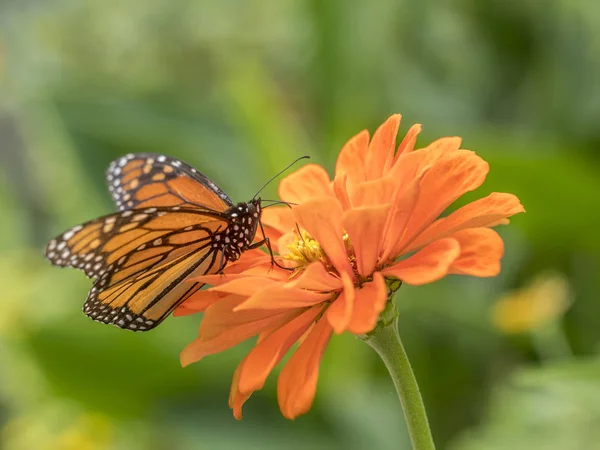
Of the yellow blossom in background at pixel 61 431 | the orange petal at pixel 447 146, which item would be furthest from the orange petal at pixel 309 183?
the yellow blossom in background at pixel 61 431

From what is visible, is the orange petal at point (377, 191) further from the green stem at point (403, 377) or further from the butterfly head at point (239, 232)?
the butterfly head at point (239, 232)

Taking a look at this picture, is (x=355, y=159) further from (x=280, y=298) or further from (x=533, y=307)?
(x=533, y=307)

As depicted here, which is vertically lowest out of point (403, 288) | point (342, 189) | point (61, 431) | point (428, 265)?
point (61, 431)

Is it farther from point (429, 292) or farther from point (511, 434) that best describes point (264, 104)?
point (511, 434)

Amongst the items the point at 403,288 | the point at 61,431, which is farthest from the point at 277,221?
the point at 61,431

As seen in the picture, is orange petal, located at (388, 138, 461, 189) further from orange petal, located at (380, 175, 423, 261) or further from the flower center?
the flower center

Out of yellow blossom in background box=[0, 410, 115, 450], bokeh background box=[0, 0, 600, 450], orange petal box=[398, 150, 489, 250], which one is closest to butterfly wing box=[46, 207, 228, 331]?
orange petal box=[398, 150, 489, 250]
